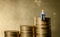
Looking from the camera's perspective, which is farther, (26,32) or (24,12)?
(24,12)

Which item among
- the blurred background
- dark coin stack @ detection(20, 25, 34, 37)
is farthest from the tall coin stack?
the blurred background

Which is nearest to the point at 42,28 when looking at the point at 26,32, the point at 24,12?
the point at 26,32

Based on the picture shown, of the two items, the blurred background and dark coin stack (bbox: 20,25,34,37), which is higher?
the blurred background

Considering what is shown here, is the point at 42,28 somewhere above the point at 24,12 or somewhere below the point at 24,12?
below

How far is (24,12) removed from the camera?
2568mm

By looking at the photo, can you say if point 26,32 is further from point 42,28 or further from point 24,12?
point 24,12

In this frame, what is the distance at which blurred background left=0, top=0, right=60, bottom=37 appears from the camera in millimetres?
2523

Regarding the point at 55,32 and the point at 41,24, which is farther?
the point at 55,32

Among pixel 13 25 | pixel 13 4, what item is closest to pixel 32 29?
pixel 13 25

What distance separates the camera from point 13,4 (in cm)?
255

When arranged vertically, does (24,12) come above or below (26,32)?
above

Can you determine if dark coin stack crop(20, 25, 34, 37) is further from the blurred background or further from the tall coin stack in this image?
the blurred background

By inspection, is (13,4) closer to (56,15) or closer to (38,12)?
(38,12)

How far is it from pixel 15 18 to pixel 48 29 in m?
0.80
